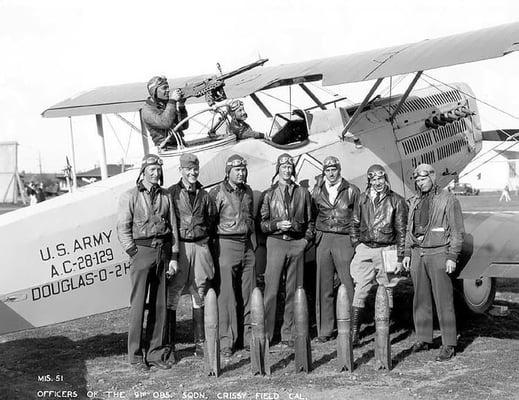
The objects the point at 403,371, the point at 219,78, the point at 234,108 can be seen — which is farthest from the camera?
the point at 219,78

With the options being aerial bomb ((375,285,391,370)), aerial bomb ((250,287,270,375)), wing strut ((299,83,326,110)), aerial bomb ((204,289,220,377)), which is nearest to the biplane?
wing strut ((299,83,326,110))

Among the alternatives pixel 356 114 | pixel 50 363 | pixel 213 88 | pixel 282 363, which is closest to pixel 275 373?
pixel 282 363

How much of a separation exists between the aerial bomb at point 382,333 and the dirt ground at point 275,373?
116mm

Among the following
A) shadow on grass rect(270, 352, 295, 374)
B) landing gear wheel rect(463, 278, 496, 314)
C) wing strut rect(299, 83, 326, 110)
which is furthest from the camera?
wing strut rect(299, 83, 326, 110)

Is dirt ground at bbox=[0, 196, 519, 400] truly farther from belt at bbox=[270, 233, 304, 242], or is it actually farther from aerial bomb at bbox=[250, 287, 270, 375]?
belt at bbox=[270, 233, 304, 242]

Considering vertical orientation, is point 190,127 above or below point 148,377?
above

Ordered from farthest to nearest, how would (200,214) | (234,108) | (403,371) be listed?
(234,108) → (200,214) → (403,371)

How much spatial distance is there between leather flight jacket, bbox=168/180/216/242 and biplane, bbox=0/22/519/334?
57cm

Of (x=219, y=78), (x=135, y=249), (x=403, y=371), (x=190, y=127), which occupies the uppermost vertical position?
(x=219, y=78)

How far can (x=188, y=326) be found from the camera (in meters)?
8.39

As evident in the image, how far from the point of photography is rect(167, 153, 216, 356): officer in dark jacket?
6.66 metres

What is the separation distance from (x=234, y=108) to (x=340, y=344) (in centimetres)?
315

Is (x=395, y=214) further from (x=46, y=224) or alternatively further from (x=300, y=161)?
(x=46, y=224)

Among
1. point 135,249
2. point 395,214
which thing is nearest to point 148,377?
point 135,249
